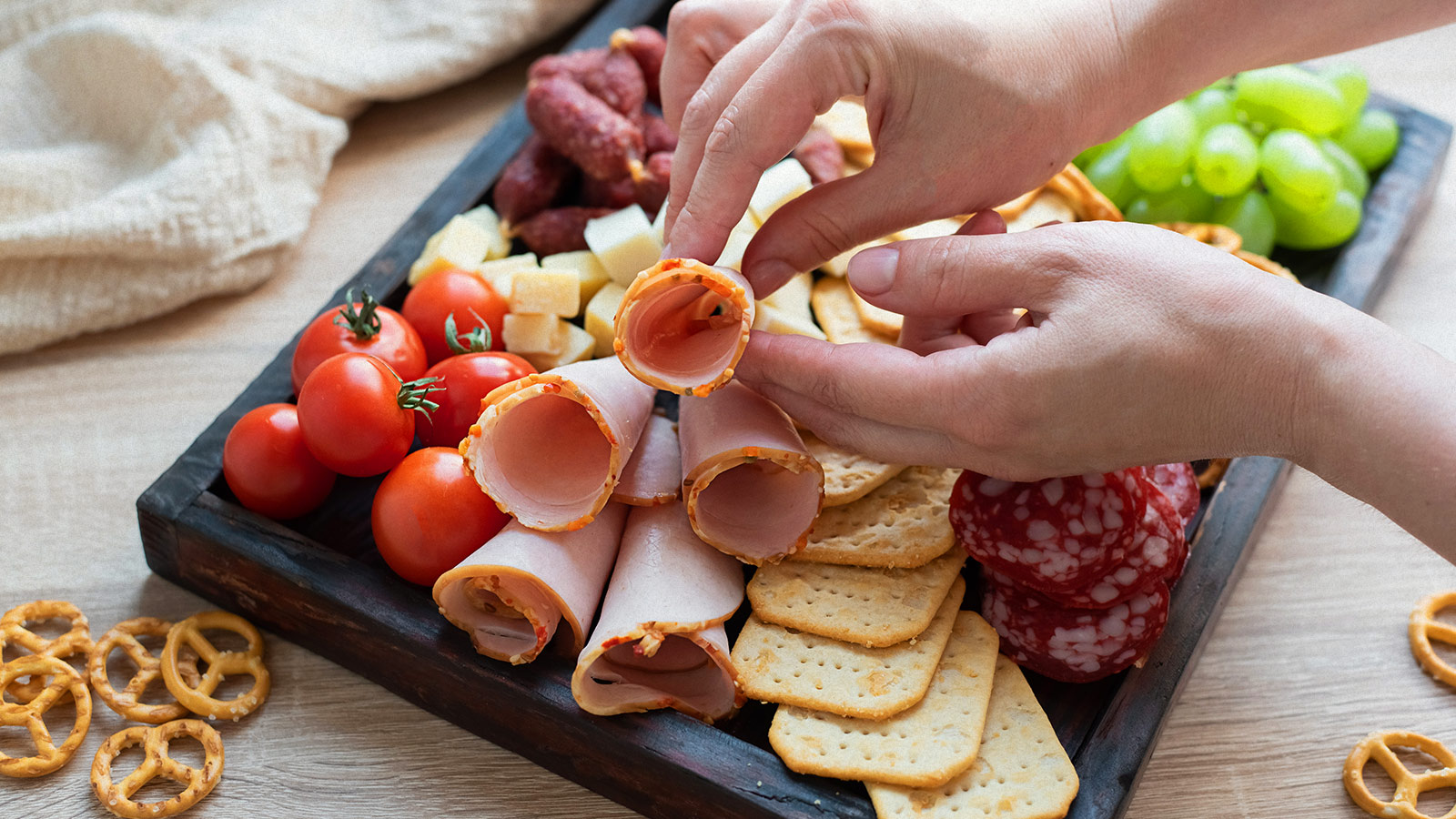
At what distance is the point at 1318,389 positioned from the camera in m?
1.03

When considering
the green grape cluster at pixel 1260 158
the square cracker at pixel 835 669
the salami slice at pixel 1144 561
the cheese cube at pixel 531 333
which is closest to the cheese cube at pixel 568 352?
the cheese cube at pixel 531 333

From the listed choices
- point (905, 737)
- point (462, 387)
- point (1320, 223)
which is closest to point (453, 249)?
point (462, 387)

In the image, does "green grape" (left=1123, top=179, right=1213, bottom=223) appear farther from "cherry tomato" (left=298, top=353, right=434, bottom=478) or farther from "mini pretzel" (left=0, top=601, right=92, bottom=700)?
"mini pretzel" (left=0, top=601, right=92, bottom=700)

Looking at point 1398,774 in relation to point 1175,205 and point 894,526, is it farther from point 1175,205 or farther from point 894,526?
point 1175,205

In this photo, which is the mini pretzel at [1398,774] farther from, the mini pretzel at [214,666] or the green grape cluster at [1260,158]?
the mini pretzel at [214,666]

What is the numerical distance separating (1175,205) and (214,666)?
4.89 ft

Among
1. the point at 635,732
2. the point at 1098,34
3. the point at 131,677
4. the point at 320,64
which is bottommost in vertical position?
the point at 131,677

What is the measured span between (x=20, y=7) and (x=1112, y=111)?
1.81 m

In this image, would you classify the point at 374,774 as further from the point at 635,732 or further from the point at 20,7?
the point at 20,7

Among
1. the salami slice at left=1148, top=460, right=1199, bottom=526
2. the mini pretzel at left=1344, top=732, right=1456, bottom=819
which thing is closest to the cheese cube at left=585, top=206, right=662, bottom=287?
the salami slice at left=1148, top=460, right=1199, bottom=526

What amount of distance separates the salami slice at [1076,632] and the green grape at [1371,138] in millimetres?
1010

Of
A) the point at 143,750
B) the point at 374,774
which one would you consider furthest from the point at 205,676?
the point at 374,774

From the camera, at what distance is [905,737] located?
1183 mm

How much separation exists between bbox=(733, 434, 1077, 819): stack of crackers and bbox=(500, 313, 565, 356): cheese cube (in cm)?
40
